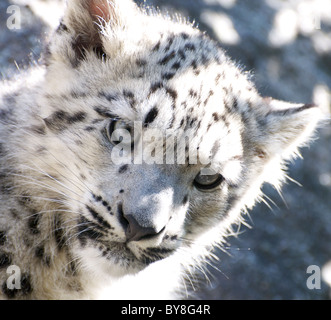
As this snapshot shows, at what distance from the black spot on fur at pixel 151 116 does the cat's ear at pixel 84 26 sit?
2.32ft

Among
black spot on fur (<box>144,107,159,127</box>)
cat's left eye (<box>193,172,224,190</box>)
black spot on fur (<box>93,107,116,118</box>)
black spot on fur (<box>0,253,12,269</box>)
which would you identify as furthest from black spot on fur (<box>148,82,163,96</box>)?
black spot on fur (<box>0,253,12,269</box>)

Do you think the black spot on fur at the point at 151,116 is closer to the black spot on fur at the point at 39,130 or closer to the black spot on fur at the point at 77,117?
the black spot on fur at the point at 77,117

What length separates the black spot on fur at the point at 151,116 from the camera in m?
2.96

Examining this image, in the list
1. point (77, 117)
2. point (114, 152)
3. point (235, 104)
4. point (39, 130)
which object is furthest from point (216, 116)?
point (39, 130)

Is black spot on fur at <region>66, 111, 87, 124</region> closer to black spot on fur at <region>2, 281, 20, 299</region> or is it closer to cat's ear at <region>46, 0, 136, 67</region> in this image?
cat's ear at <region>46, 0, 136, 67</region>

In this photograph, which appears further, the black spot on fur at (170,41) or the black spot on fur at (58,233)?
the black spot on fur at (170,41)

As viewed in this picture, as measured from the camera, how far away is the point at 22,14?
221 inches

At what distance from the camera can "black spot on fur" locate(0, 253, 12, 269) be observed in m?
2.97

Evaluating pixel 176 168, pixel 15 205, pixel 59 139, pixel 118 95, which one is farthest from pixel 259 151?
pixel 15 205

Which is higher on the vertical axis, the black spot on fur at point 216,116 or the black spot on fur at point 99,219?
the black spot on fur at point 216,116

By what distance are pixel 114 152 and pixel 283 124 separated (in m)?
1.43

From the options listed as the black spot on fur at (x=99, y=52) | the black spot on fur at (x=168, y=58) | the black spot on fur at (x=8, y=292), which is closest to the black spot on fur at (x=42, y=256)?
the black spot on fur at (x=8, y=292)

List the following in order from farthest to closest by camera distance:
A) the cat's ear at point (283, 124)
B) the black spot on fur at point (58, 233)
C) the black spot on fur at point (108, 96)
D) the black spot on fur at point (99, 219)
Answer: the cat's ear at point (283, 124), the black spot on fur at point (58, 233), the black spot on fur at point (108, 96), the black spot on fur at point (99, 219)
